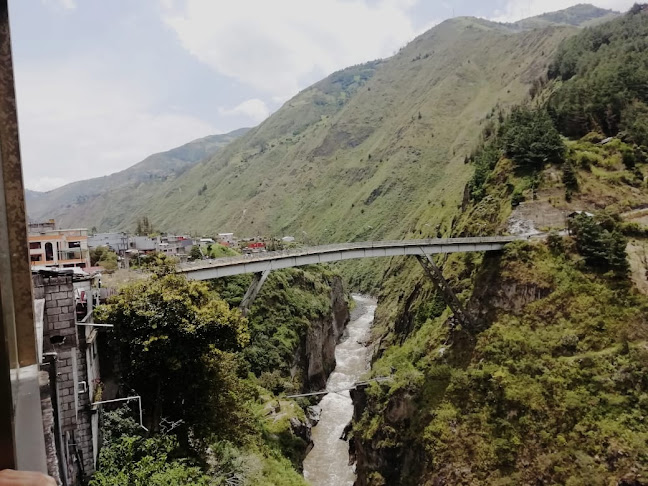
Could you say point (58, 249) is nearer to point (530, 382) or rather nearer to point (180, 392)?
point (180, 392)

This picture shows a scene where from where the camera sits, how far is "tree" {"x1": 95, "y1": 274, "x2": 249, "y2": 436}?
66.5ft

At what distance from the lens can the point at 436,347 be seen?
39.1 m

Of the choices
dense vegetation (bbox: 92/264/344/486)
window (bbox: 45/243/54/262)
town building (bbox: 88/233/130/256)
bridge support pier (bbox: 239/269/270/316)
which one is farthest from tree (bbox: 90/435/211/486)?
town building (bbox: 88/233/130/256)

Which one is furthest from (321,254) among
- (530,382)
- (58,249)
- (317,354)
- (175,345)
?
(58,249)

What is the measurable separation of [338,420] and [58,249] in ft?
126

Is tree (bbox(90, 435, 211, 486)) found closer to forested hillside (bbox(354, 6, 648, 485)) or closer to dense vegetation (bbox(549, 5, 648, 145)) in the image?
forested hillside (bbox(354, 6, 648, 485))

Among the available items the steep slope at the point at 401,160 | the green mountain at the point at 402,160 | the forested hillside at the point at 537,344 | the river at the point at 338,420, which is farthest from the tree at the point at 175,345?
the steep slope at the point at 401,160

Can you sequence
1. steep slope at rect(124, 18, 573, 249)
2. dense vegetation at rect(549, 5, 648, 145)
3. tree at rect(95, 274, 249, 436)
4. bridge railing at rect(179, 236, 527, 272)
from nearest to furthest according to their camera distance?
tree at rect(95, 274, 249, 436) < bridge railing at rect(179, 236, 527, 272) < dense vegetation at rect(549, 5, 648, 145) < steep slope at rect(124, 18, 573, 249)

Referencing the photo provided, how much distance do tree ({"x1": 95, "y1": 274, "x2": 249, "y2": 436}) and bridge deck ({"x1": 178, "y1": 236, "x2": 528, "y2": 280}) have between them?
22.3 ft

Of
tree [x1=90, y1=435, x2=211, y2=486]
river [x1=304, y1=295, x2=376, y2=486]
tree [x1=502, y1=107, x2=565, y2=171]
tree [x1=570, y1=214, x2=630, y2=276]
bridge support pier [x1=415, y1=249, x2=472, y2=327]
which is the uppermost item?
tree [x1=502, y1=107, x2=565, y2=171]

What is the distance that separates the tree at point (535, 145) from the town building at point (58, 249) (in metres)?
50.4

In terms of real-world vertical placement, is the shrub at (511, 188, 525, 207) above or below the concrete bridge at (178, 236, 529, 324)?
above

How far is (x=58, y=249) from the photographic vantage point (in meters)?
54.7

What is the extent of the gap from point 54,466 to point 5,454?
955 cm
